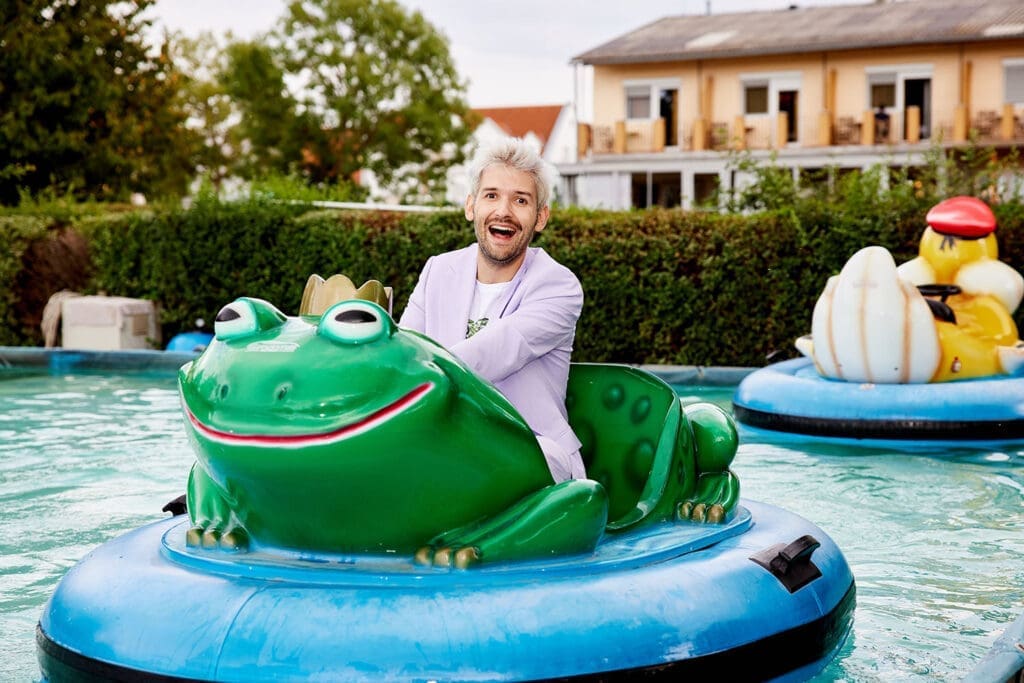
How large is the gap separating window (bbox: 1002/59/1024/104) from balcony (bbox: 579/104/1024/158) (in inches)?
26.2

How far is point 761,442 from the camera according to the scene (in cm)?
843

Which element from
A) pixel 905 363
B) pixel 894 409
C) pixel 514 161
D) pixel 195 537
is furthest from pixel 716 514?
pixel 905 363

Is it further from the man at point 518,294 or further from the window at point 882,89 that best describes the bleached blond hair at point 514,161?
the window at point 882,89

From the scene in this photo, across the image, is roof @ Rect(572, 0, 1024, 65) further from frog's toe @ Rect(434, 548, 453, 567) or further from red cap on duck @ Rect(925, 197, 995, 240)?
frog's toe @ Rect(434, 548, 453, 567)

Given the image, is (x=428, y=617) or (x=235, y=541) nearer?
(x=428, y=617)

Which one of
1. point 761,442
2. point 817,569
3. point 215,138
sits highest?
point 215,138

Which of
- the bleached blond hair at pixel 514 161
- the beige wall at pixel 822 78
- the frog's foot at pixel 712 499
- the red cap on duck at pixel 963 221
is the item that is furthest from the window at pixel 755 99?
the bleached blond hair at pixel 514 161

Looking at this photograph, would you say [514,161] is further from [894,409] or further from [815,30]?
[815,30]

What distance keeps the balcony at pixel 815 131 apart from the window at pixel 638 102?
0.69 metres

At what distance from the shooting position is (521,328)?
365cm

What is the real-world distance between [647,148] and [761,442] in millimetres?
23779

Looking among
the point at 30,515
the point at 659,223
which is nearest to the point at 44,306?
the point at 659,223

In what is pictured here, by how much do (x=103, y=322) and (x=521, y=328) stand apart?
10.0 metres

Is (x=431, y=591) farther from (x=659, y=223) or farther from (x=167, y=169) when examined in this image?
(x=167, y=169)
